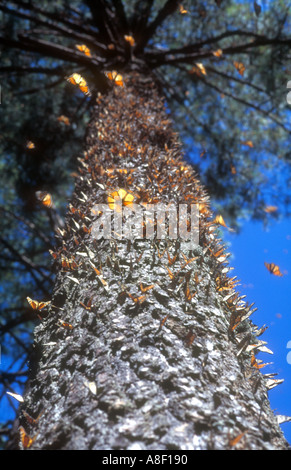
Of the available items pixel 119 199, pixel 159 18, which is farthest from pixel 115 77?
pixel 119 199

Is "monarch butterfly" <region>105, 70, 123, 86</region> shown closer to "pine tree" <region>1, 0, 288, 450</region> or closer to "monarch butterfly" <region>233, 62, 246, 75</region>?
"pine tree" <region>1, 0, 288, 450</region>

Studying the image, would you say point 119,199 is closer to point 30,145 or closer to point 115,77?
point 115,77

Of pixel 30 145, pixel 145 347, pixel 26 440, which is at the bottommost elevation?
pixel 26 440

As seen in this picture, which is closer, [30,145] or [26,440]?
[26,440]

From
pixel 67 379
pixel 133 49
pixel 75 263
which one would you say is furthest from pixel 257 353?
pixel 133 49

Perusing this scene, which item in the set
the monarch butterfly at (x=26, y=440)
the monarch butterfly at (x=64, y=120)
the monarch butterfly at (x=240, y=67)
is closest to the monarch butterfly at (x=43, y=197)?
the monarch butterfly at (x=64, y=120)

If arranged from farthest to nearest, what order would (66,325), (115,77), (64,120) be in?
(64,120) < (115,77) < (66,325)

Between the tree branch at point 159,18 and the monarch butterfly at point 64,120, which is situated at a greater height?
the tree branch at point 159,18

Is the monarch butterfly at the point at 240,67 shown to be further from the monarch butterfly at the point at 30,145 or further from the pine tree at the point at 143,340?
the pine tree at the point at 143,340
